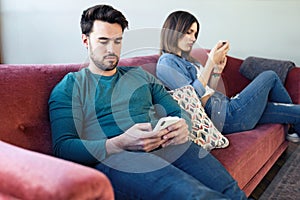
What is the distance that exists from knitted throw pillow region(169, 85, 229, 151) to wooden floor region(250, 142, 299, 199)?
1.36 feet

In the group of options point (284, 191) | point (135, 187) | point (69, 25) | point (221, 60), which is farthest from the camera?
point (69, 25)

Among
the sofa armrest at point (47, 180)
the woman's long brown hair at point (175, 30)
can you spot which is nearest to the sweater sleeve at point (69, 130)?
the sofa armrest at point (47, 180)

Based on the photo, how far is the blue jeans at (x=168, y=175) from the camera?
1.00 meters

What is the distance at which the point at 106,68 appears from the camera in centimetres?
135

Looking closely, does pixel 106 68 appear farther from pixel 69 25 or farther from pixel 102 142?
pixel 69 25

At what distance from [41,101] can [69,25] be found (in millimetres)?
2002

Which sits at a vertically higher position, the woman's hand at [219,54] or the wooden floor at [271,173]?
the woman's hand at [219,54]

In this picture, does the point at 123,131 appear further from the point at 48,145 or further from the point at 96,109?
the point at 48,145

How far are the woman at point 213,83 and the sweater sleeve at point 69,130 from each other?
1.87ft

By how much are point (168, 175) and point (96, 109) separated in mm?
385

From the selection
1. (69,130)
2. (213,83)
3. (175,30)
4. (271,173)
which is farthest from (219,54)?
(69,130)

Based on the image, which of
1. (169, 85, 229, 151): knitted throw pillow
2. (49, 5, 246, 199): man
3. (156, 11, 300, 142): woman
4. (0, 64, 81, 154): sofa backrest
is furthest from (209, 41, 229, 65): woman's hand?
(0, 64, 81, 154): sofa backrest

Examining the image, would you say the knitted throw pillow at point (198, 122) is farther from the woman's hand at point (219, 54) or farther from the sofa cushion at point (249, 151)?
the woman's hand at point (219, 54)

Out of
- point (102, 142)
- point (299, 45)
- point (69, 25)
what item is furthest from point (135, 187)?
point (69, 25)
